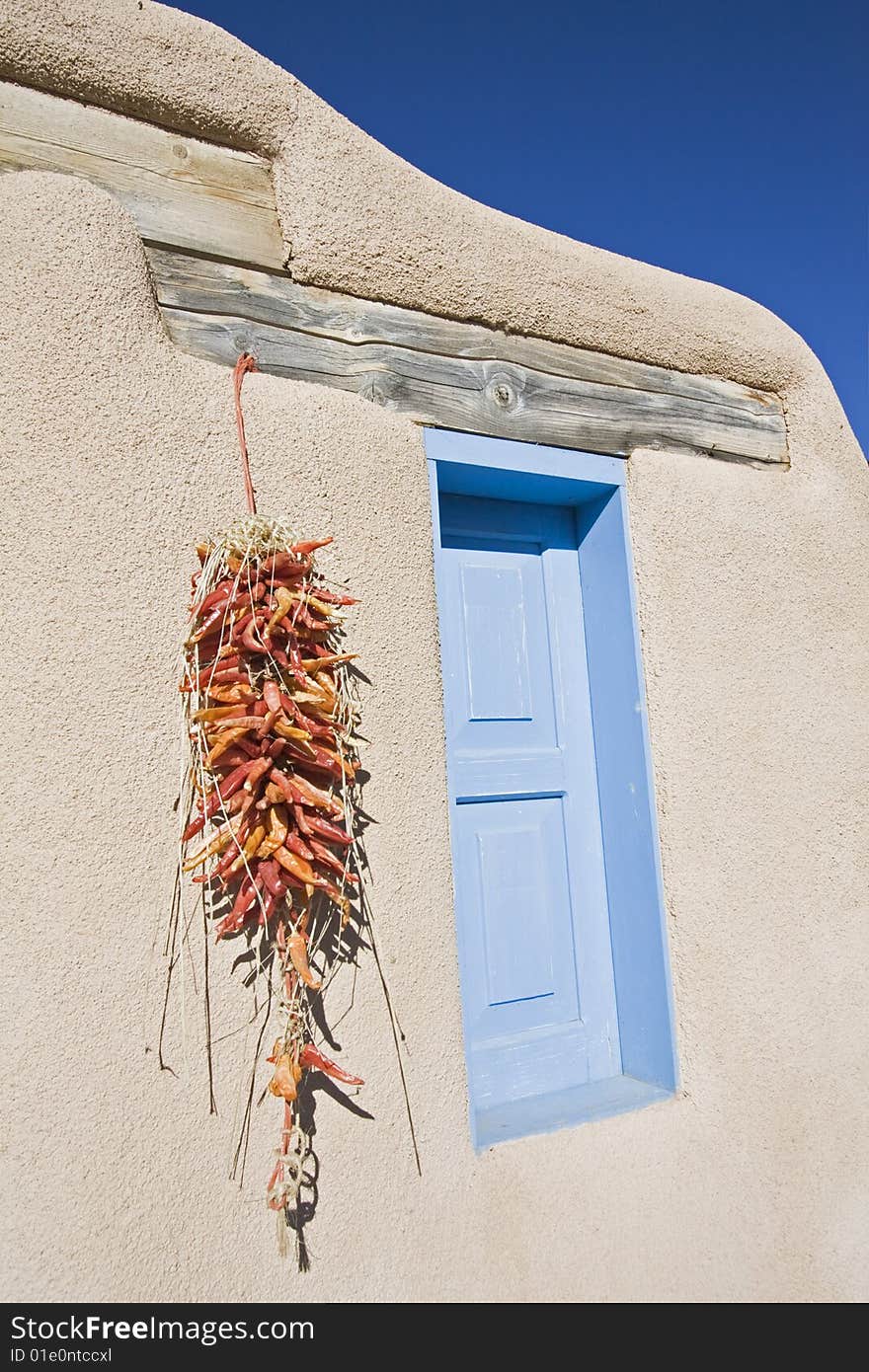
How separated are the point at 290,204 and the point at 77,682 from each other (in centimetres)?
128

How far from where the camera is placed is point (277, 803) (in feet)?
6.08

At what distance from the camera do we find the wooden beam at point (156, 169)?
199 cm

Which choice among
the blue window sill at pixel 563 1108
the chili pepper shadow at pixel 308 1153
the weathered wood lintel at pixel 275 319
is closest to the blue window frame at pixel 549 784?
the blue window sill at pixel 563 1108

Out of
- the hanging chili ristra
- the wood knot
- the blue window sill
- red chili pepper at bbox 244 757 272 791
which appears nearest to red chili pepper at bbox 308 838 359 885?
the hanging chili ristra

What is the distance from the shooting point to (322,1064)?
6.02 ft

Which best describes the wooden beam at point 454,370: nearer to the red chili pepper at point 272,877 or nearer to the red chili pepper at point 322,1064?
the red chili pepper at point 272,877

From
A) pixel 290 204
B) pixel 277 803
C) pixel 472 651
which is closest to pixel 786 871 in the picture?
pixel 472 651

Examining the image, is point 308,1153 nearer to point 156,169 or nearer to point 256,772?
point 256,772

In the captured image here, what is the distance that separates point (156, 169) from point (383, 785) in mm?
1473

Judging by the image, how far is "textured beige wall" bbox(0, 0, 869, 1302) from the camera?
1759mm

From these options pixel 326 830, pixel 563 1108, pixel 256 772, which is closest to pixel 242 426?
pixel 256 772

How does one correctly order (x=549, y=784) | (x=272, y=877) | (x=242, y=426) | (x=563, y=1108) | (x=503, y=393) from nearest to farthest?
(x=272, y=877) → (x=242, y=426) → (x=563, y=1108) → (x=503, y=393) → (x=549, y=784)

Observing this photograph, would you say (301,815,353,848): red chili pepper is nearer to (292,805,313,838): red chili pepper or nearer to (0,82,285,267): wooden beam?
(292,805,313,838): red chili pepper
